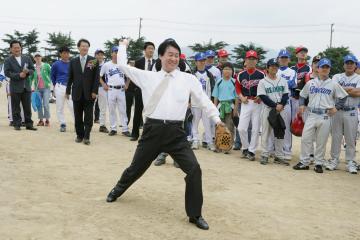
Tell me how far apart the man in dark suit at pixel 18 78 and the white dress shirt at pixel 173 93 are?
6.80 meters

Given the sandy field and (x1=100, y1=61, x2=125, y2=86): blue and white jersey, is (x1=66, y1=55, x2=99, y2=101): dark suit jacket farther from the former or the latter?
the sandy field

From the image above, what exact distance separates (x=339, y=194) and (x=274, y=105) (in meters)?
2.52

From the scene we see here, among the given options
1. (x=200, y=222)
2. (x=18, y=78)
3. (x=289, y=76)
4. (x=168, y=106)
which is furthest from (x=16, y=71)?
(x=200, y=222)

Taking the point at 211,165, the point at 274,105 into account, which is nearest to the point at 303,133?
the point at 274,105

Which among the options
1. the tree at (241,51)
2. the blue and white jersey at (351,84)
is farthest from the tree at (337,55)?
the blue and white jersey at (351,84)

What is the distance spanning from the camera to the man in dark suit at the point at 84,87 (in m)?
9.89

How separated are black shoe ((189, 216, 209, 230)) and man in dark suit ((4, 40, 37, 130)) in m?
7.66

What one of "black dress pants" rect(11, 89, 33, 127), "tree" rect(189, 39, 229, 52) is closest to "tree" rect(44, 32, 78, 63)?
"tree" rect(189, 39, 229, 52)

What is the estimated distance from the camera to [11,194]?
557cm

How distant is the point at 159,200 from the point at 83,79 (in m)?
5.06

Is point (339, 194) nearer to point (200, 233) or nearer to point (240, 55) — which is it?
point (200, 233)

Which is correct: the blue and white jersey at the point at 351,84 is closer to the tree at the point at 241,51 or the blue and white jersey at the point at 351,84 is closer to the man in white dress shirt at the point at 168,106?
the man in white dress shirt at the point at 168,106

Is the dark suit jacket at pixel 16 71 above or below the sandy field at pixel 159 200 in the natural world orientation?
above

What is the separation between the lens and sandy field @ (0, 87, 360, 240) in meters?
4.59
